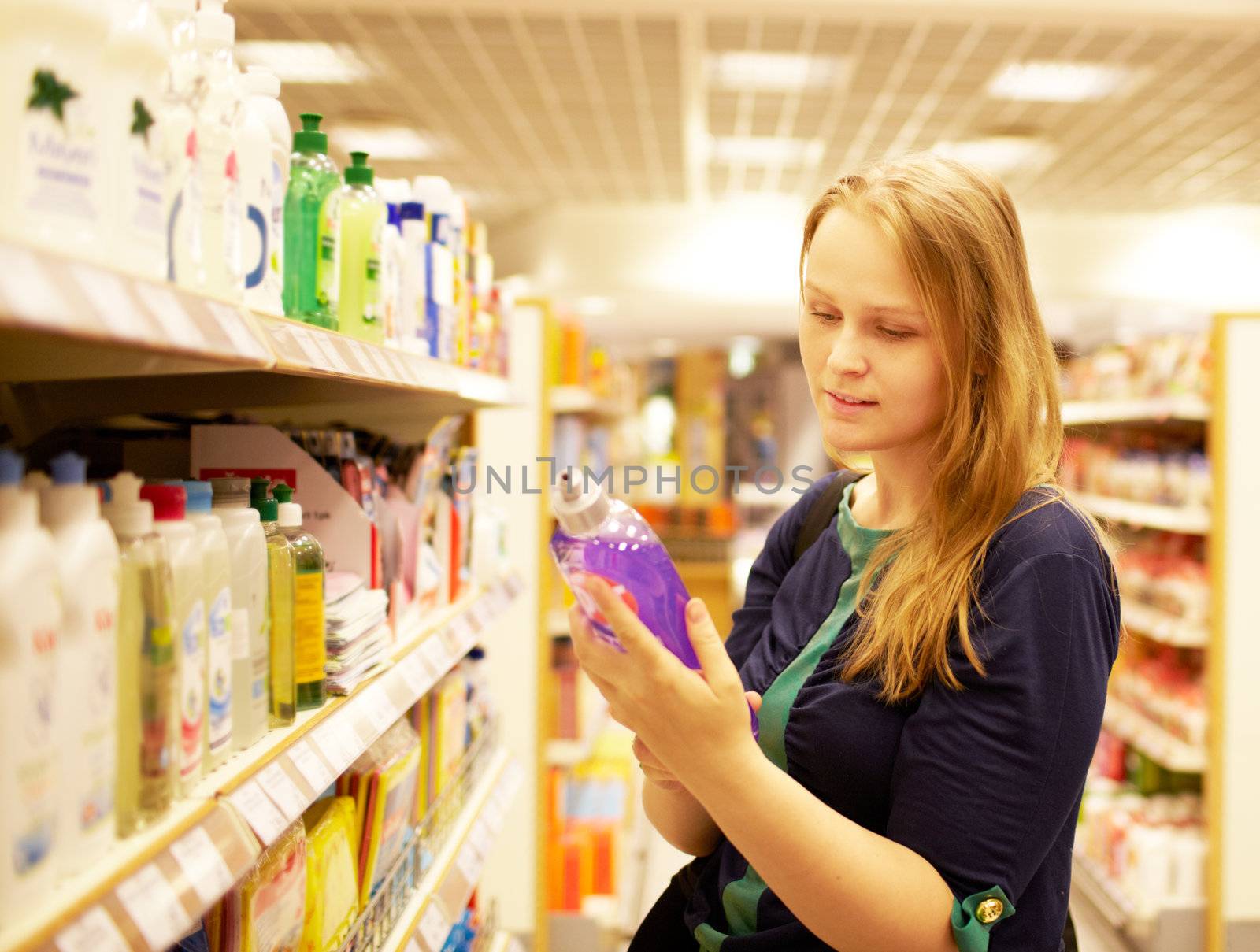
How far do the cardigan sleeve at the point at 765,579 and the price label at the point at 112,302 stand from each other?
0.97m

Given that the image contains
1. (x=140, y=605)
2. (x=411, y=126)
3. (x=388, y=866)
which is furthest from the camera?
(x=411, y=126)

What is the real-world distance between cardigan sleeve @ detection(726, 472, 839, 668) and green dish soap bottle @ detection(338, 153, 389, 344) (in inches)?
26.3

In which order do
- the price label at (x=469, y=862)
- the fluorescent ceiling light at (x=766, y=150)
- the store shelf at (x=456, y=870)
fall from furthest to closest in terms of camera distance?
the fluorescent ceiling light at (x=766, y=150) < the price label at (x=469, y=862) < the store shelf at (x=456, y=870)

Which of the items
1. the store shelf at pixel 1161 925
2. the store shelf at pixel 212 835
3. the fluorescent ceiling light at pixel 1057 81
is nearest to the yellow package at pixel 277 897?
the store shelf at pixel 212 835

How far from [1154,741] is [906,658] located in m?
3.44

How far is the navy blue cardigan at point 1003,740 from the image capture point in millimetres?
1056

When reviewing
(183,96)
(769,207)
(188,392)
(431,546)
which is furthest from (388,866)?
(769,207)

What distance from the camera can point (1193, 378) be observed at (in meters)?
3.84

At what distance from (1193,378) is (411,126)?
4.83m

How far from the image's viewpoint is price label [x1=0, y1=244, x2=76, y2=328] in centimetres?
63

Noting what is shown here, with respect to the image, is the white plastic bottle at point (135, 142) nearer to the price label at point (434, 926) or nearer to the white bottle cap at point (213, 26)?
the white bottle cap at point (213, 26)

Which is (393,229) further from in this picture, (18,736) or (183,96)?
(18,736)

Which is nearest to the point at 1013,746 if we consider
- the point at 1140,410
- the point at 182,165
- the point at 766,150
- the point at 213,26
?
the point at 182,165

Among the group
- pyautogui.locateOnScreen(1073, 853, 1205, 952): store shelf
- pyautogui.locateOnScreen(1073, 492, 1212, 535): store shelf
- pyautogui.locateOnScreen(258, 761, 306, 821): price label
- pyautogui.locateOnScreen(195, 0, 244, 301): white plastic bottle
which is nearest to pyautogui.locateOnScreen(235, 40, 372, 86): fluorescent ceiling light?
pyautogui.locateOnScreen(1073, 492, 1212, 535): store shelf
